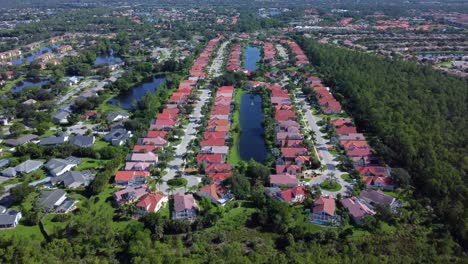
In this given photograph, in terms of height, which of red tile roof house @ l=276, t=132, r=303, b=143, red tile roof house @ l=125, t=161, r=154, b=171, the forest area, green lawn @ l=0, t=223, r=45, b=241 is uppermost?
the forest area

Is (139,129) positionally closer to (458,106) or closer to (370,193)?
(370,193)

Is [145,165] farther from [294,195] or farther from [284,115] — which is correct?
[284,115]

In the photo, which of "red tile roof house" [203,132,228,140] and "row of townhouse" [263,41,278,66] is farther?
"row of townhouse" [263,41,278,66]

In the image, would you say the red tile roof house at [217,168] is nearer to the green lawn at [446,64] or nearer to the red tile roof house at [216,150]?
the red tile roof house at [216,150]

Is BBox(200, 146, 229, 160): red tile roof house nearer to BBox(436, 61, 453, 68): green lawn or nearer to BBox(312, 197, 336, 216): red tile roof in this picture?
BBox(312, 197, 336, 216): red tile roof

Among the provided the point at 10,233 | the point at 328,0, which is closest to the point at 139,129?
the point at 10,233

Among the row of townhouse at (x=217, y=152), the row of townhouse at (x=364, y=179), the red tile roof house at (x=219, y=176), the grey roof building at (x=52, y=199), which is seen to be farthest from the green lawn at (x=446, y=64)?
the grey roof building at (x=52, y=199)

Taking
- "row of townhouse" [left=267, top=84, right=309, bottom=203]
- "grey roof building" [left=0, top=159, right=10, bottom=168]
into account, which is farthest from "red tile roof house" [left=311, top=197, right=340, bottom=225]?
"grey roof building" [left=0, top=159, right=10, bottom=168]

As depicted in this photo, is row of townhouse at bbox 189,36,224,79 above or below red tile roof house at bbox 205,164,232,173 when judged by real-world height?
below
